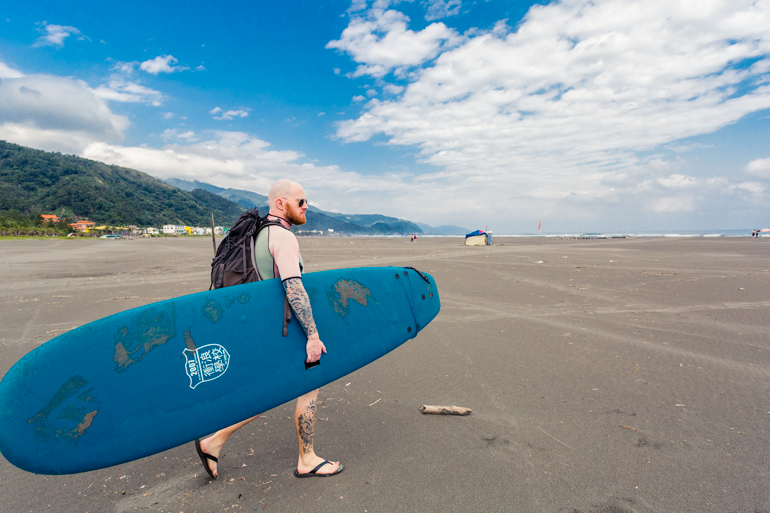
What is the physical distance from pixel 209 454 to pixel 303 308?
117 centimetres

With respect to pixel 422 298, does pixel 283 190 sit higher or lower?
higher

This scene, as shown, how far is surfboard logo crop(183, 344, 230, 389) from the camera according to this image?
1.97 metres

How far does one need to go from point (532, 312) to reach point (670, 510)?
181 inches

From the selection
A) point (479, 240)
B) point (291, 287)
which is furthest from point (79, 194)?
point (291, 287)

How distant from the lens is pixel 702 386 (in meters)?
3.28

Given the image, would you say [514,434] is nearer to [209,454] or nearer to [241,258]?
[209,454]

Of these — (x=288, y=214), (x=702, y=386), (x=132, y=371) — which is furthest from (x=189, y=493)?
(x=702, y=386)

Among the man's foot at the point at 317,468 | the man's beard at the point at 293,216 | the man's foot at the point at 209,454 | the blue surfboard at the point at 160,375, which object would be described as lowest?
the man's foot at the point at 317,468

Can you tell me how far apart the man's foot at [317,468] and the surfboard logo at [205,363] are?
0.83 m

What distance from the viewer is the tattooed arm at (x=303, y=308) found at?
1.97 m

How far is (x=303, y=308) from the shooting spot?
2.00 meters

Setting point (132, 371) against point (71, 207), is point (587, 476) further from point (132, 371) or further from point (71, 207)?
point (71, 207)

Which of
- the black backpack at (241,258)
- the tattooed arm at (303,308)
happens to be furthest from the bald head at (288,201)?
the tattooed arm at (303,308)

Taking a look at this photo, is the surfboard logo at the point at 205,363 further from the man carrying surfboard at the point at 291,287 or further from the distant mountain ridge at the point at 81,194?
the distant mountain ridge at the point at 81,194
